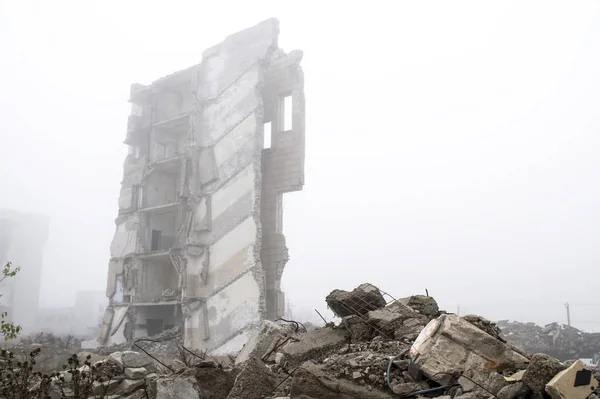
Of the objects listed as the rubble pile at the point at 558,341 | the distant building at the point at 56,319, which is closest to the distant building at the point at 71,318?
the distant building at the point at 56,319

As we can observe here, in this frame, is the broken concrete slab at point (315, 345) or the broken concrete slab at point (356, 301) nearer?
the broken concrete slab at point (315, 345)

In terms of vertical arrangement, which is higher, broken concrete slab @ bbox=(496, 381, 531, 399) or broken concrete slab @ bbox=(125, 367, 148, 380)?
broken concrete slab @ bbox=(496, 381, 531, 399)

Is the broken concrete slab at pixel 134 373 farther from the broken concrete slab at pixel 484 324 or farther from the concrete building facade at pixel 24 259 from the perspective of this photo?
the concrete building facade at pixel 24 259

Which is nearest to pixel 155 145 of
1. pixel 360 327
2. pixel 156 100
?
pixel 156 100

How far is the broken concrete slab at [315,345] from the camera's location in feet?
18.3

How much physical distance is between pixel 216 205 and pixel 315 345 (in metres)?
10.5

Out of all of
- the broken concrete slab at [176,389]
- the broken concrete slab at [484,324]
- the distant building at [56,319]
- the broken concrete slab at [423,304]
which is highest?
the broken concrete slab at [423,304]

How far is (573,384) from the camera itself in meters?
3.65

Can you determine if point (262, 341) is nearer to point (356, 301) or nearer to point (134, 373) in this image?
point (356, 301)

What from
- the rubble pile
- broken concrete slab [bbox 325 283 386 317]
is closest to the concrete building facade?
the rubble pile

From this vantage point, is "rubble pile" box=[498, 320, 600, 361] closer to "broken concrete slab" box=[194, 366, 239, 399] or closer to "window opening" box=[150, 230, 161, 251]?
"window opening" box=[150, 230, 161, 251]

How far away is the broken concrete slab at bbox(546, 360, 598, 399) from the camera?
358cm

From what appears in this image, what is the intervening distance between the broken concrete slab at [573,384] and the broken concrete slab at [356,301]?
2603 mm

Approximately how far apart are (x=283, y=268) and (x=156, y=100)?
347 inches
